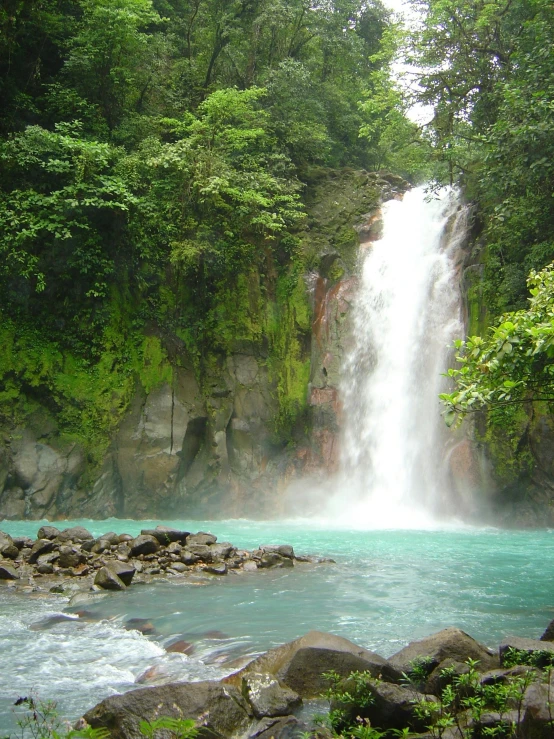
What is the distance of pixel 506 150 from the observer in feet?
47.8

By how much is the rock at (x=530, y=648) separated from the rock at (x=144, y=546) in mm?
6771

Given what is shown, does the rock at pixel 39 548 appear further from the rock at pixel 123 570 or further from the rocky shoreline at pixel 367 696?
the rocky shoreline at pixel 367 696

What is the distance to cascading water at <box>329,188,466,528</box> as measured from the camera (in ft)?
55.3

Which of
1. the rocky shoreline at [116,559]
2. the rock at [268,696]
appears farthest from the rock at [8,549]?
the rock at [268,696]

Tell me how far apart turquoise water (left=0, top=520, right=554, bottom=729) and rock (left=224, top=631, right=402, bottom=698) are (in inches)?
29.7

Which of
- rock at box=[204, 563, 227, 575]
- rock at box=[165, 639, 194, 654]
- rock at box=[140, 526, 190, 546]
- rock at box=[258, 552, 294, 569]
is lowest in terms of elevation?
rock at box=[165, 639, 194, 654]

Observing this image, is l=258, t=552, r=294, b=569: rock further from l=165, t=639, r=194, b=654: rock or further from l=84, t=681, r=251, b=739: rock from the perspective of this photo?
l=84, t=681, r=251, b=739: rock

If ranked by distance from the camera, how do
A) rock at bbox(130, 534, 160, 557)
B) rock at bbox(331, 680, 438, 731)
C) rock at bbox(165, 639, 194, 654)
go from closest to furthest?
rock at bbox(331, 680, 438, 731) → rock at bbox(165, 639, 194, 654) → rock at bbox(130, 534, 160, 557)

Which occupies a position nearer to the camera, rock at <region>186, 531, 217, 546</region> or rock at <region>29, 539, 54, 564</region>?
rock at <region>29, 539, 54, 564</region>

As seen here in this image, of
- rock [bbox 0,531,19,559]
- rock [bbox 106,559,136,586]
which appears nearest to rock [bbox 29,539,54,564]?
rock [bbox 0,531,19,559]

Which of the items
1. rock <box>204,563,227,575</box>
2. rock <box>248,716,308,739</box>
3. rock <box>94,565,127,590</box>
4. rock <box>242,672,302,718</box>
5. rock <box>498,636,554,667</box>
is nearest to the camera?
rock <box>248,716,308,739</box>

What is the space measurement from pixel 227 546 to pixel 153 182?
1047cm

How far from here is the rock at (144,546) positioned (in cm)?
1065

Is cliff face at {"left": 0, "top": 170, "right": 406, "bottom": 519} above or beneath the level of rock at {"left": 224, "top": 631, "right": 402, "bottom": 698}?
above
